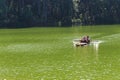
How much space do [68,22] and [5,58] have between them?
133841mm

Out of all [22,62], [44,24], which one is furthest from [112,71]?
[44,24]

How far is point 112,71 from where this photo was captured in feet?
156

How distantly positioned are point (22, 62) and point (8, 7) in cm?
14215

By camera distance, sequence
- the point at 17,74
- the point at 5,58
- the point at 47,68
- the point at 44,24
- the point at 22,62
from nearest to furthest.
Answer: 1. the point at 17,74
2. the point at 47,68
3. the point at 22,62
4. the point at 5,58
5. the point at 44,24

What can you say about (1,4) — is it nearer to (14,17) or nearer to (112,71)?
(14,17)

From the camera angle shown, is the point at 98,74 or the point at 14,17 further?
the point at 14,17

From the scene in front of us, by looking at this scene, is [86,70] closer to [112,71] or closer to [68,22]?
[112,71]

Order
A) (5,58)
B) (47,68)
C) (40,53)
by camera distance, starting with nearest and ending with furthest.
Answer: (47,68)
(5,58)
(40,53)

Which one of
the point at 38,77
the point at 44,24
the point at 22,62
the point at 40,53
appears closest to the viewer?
the point at 38,77

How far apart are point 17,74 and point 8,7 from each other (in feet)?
503

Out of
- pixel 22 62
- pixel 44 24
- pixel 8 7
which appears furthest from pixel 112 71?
pixel 8 7

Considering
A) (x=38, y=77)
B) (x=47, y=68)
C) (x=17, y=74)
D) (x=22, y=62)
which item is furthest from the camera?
(x=22, y=62)

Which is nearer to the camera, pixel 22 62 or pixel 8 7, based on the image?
pixel 22 62

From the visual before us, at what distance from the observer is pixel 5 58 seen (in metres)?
65.6
